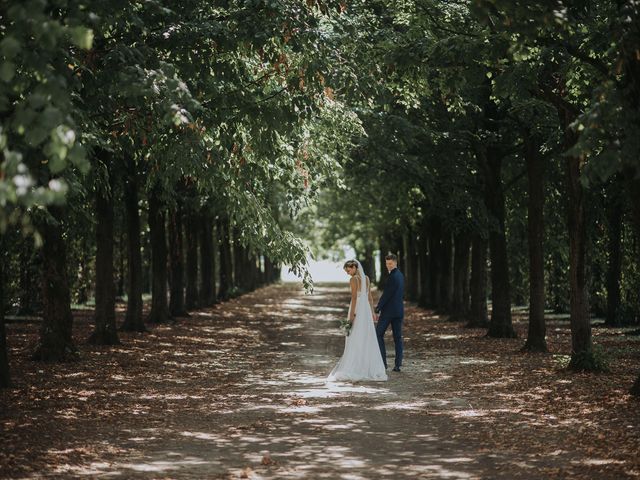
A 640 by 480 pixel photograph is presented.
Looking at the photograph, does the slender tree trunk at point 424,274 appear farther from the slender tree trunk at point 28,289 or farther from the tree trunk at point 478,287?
the slender tree trunk at point 28,289

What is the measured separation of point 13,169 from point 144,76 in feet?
14.9

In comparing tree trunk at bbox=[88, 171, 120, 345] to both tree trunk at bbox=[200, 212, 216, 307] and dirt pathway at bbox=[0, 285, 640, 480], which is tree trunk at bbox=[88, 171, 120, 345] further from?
tree trunk at bbox=[200, 212, 216, 307]

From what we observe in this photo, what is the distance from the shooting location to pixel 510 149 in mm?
24469

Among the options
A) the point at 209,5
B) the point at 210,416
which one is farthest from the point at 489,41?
the point at 210,416

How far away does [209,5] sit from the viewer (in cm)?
1392

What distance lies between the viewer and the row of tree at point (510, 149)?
1084 cm

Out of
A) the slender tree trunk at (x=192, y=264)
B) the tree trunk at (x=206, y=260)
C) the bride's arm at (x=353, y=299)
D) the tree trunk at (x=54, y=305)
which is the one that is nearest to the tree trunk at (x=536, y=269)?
the bride's arm at (x=353, y=299)

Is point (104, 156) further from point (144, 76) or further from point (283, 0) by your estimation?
point (144, 76)

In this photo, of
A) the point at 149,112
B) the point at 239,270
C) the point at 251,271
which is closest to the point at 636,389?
the point at 149,112

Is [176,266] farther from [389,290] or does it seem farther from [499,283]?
[389,290]

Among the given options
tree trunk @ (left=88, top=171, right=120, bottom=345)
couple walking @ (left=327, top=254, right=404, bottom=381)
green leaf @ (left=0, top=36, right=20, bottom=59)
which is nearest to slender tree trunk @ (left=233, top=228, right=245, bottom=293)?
tree trunk @ (left=88, top=171, right=120, bottom=345)

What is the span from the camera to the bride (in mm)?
15133

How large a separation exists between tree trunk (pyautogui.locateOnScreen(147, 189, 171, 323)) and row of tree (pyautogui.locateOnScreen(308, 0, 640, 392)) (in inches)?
258

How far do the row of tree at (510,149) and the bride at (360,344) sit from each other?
3295mm
